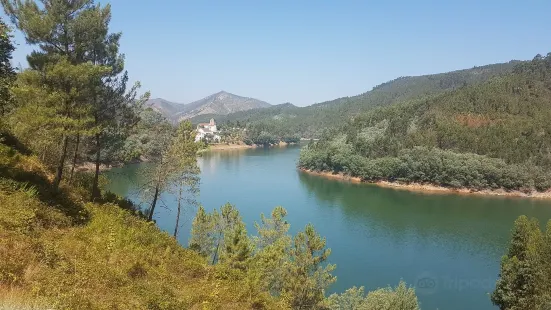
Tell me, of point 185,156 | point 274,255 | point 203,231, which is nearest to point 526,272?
point 274,255

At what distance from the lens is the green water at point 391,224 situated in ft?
101

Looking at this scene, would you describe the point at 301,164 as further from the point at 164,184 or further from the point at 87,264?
the point at 87,264

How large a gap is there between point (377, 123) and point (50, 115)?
91.3 m

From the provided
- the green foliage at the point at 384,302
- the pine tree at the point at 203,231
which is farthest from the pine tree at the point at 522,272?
the pine tree at the point at 203,231

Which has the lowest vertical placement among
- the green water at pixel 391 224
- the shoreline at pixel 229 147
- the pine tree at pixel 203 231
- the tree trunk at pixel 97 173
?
the green water at pixel 391 224

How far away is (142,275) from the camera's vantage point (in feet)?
29.6

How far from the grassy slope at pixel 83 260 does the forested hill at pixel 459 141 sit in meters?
63.3

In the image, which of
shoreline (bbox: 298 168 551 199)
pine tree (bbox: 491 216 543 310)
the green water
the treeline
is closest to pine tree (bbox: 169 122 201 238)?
the green water

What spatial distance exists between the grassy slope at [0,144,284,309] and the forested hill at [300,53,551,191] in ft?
208

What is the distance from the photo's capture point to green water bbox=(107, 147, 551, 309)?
1208 inches

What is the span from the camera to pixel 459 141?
75625mm

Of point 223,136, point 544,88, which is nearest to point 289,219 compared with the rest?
point 544,88

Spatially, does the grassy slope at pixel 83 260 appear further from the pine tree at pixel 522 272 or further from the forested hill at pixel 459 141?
the forested hill at pixel 459 141

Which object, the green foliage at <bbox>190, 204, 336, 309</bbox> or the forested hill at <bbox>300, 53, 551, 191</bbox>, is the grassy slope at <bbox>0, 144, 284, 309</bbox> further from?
the forested hill at <bbox>300, 53, 551, 191</bbox>
